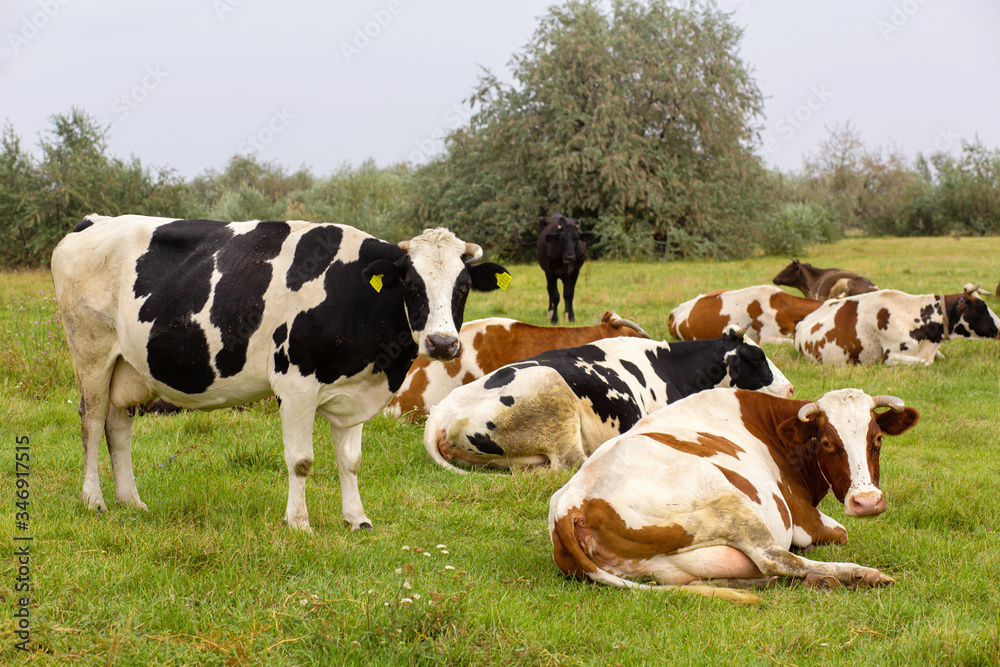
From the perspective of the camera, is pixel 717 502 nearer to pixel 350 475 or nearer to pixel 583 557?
pixel 583 557

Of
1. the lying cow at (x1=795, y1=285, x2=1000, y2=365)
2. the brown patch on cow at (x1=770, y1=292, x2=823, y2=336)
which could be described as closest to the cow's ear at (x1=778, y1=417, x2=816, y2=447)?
the lying cow at (x1=795, y1=285, x2=1000, y2=365)

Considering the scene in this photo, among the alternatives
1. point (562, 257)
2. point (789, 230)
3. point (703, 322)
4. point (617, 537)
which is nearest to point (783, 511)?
point (617, 537)

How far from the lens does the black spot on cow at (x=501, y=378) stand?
678 centimetres

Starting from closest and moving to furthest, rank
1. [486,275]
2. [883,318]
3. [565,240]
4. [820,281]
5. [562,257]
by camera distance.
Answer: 1. [486,275]
2. [883,318]
3. [562,257]
4. [565,240]
5. [820,281]

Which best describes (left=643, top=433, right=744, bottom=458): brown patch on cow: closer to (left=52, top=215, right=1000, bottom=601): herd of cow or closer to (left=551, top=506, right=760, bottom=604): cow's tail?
(left=52, top=215, right=1000, bottom=601): herd of cow

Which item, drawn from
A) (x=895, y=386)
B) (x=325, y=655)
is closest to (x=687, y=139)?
(x=895, y=386)

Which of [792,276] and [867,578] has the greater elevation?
[792,276]

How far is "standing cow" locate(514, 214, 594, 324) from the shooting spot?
14.8m

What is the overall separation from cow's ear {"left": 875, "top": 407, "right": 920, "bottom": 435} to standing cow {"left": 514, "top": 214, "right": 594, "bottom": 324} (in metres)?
9.51

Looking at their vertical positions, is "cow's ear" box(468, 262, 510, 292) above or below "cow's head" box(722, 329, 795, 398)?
above

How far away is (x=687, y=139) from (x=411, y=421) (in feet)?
90.1

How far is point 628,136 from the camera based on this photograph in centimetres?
3078

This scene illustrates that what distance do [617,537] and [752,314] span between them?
9.87 metres

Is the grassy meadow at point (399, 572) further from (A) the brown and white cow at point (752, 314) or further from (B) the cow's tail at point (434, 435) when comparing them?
(A) the brown and white cow at point (752, 314)
